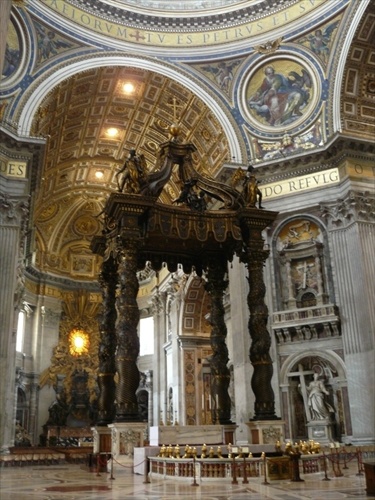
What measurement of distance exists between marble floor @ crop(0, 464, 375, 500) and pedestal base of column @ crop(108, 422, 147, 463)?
0.73 meters

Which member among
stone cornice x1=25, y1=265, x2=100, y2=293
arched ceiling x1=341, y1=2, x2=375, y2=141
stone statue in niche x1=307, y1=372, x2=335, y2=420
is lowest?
stone statue in niche x1=307, y1=372, x2=335, y2=420

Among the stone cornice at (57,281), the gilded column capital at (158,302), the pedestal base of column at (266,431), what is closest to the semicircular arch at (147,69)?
the gilded column capital at (158,302)

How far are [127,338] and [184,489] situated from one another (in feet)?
10.7

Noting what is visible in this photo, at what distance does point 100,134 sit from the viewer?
21625 mm

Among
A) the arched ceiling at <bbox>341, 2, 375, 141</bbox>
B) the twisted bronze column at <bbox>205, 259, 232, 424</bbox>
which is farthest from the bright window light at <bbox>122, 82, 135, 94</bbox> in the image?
the twisted bronze column at <bbox>205, 259, 232, 424</bbox>

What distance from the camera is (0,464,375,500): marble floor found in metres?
6.03

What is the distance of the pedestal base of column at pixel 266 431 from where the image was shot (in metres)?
9.83

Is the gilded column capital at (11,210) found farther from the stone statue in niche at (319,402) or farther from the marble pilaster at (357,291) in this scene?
the stone statue in niche at (319,402)

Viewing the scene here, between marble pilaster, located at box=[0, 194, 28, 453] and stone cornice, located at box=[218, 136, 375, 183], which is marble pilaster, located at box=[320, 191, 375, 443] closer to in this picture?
stone cornice, located at box=[218, 136, 375, 183]

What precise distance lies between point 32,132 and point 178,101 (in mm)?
5241

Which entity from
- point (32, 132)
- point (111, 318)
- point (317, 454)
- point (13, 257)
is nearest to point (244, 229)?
point (111, 318)

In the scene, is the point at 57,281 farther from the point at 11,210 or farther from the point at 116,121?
the point at 11,210

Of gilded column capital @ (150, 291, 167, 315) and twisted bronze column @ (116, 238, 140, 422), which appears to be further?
gilded column capital @ (150, 291, 167, 315)

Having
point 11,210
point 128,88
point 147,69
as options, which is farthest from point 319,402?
point 128,88
